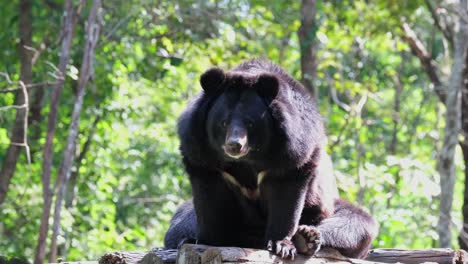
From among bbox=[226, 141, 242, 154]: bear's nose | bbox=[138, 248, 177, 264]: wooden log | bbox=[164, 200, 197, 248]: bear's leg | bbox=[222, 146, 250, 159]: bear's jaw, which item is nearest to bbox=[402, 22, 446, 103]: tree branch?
bbox=[164, 200, 197, 248]: bear's leg

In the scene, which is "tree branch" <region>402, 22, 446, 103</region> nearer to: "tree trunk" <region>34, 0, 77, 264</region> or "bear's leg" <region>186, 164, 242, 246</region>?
"tree trunk" <region>34, 0, 77, 264</region>

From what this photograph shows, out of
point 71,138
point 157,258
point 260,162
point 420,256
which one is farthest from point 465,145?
point 157,258

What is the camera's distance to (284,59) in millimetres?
13195

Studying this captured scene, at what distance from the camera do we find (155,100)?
13.2 meters

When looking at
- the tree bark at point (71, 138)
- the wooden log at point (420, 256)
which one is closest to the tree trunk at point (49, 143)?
the tree bark at point (71, 138)

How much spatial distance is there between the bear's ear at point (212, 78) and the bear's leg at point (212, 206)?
0.53 metres

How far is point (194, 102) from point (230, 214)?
80 centimetres

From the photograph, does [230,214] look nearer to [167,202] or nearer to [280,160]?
[280,160]

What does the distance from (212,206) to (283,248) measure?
670mm

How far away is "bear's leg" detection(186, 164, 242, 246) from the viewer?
5062 millimetres

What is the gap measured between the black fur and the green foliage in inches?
173

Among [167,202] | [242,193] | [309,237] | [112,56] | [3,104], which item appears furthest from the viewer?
[167,202]

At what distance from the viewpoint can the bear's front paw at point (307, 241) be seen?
4820 millimetres

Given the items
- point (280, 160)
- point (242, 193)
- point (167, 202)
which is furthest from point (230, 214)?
point (167, 202)
